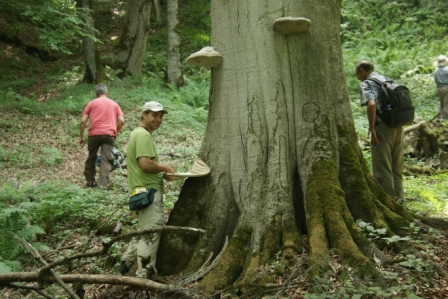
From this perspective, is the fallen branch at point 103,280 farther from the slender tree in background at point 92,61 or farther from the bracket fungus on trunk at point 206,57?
the slender tree in background at point 92,61

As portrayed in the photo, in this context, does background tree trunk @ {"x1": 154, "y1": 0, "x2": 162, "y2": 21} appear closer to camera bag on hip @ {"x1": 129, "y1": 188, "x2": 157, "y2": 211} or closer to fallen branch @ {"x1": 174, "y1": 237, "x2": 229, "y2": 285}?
camera bag on hip @ {"x1": 129, "y1": 188, "x2": 157, "y2": 211}

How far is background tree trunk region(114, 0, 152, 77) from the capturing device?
18609 mm

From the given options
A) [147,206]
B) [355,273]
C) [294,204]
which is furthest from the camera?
[147,206]

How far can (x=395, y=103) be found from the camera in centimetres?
662

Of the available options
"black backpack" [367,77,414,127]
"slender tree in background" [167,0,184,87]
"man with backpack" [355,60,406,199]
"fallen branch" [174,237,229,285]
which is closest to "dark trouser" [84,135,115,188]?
"fallen branch" [174,237,229,285]

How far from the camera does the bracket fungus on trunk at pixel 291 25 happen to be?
4.73 m

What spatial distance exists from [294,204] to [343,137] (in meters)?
0.93

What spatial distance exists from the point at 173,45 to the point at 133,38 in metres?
1.78

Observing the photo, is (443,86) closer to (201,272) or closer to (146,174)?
(146,174)

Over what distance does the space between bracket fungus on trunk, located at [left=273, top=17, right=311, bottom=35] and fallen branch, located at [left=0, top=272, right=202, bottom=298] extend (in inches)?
106

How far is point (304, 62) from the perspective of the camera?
16.5 feet

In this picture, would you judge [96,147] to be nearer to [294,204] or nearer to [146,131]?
[146,131]

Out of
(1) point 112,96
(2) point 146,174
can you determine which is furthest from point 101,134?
(1) point 112,96

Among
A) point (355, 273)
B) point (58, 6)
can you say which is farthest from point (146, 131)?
point (58, 6)
